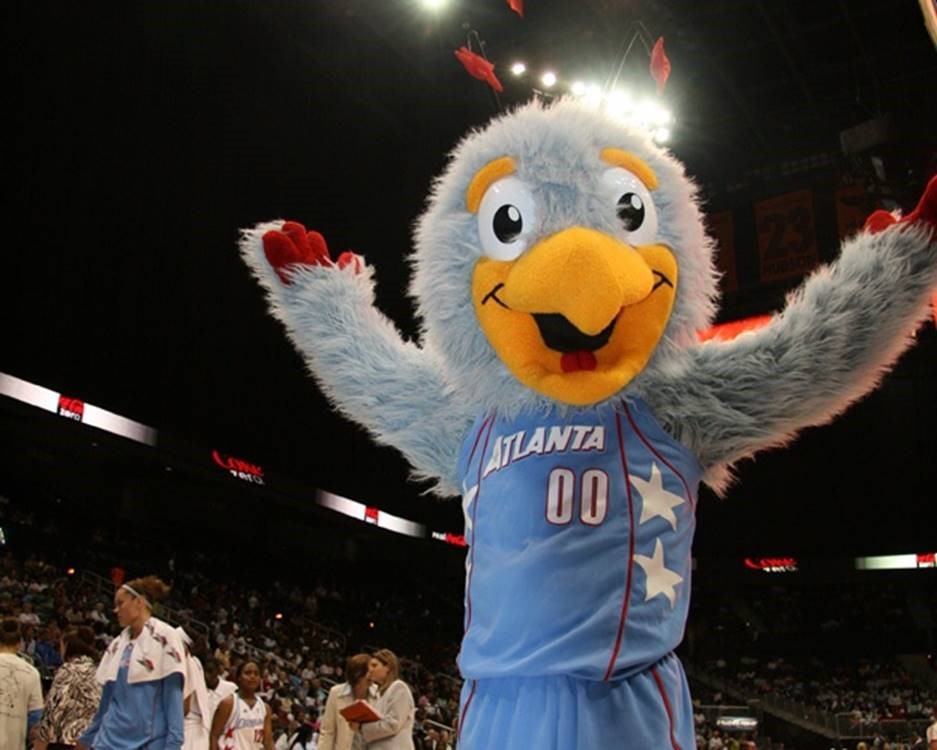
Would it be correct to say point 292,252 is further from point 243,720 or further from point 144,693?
point 243,720

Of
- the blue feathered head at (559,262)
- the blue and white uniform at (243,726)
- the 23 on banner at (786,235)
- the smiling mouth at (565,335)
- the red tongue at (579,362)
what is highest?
the 23 on banner at (786,235)

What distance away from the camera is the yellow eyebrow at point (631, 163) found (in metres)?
2.36

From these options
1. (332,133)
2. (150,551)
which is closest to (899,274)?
(332,133)

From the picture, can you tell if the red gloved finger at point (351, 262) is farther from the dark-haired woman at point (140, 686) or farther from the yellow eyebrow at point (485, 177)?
the dark-haired woman at point (140, 686)

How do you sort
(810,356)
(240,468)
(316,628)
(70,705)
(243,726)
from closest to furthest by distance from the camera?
(810,356) → (70,705) → (243,726) → (240,468) → (316,628)

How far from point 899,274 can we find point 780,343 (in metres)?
0.27

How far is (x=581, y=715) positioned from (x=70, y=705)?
378 centimetres

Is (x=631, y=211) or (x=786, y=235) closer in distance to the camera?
(x=631, y=211)

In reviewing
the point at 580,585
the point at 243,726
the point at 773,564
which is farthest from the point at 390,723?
the point at 773,564

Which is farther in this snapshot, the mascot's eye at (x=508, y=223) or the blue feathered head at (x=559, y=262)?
the mascot's eye at (x=508, y=223)

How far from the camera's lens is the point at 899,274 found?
2.22 meters

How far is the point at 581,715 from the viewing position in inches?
79.5

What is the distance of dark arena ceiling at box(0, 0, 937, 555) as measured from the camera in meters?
11.2

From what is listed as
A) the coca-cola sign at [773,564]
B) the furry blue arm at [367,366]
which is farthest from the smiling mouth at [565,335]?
the coca-cola sign at [773,564]
